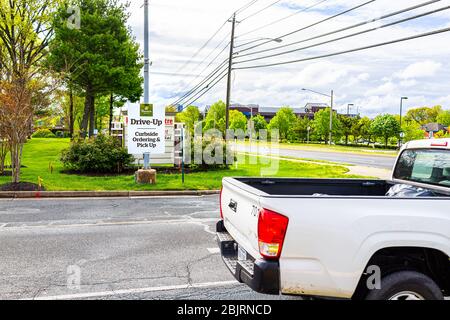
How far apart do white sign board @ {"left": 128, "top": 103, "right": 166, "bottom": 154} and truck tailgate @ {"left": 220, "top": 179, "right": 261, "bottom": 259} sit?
11427 mm

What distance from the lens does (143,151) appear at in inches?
632

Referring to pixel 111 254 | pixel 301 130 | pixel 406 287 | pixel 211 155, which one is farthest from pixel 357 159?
pixel 301 130

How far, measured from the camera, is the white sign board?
15.9 meters

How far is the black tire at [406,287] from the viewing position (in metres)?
3.62

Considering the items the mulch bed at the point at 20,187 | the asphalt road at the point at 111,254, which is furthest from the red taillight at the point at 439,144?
the mulch bed at the point at 20,187

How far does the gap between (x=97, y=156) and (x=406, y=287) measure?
15.9 m

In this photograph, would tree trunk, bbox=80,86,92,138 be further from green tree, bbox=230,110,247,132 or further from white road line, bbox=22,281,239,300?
green tree, bbox=230,110,247,132

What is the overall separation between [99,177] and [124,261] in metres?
10.9

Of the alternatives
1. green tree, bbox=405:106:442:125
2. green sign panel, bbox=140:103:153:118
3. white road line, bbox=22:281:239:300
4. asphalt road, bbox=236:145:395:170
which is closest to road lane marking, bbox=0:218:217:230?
white road line, bbox=22:281:239:300

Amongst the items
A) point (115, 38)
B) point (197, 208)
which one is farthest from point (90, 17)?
point (197, 208)

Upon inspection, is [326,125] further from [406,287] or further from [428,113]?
[406,287]

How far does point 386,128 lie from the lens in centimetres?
6212

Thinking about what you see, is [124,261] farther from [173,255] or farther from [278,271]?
[278,271]
